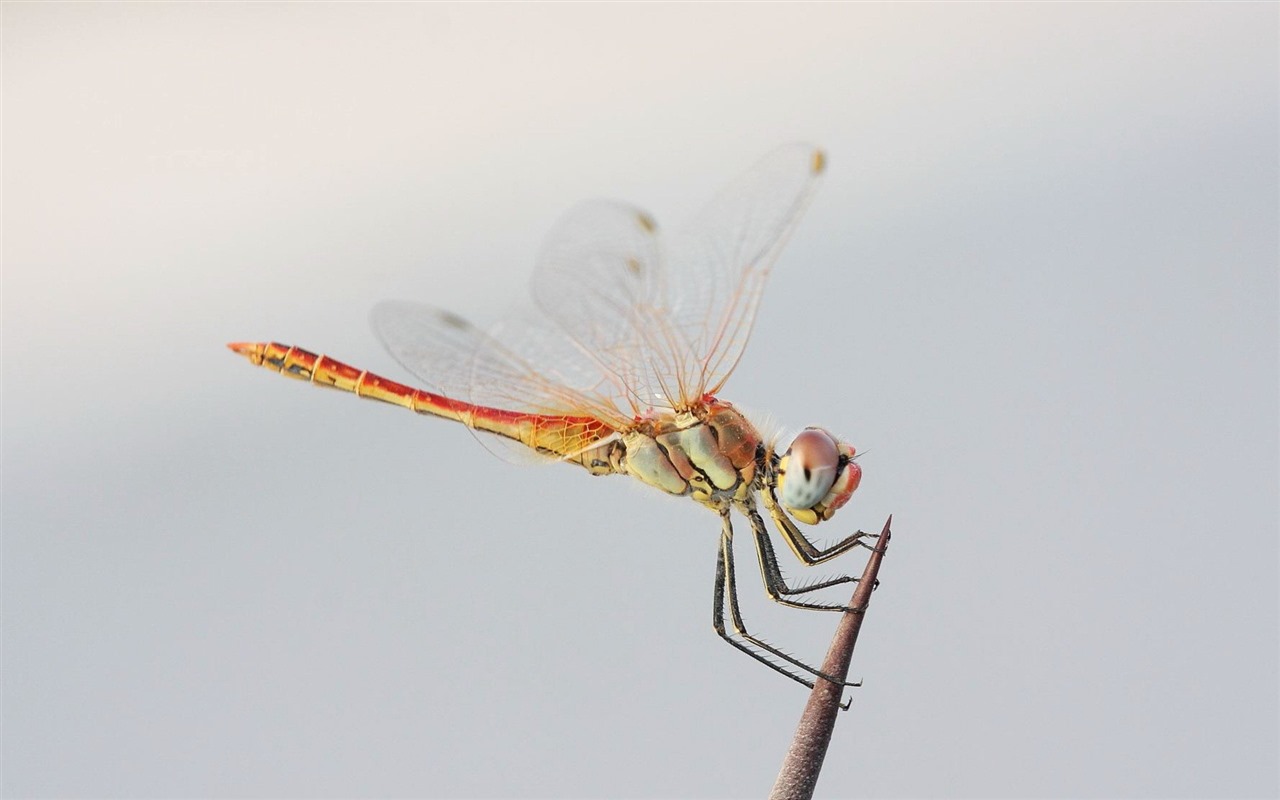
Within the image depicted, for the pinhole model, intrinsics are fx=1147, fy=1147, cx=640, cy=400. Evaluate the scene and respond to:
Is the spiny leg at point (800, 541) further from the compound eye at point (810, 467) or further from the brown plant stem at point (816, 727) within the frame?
the brown plant stem at point (816, 727)

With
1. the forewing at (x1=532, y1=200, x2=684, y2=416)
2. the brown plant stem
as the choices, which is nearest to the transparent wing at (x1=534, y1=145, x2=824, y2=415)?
the forewing at (x1=532, y1=200, x2=684, y2=416)

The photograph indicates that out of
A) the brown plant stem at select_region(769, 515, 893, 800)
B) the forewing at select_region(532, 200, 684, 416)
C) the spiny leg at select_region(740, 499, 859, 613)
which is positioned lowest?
the brown plant stem at select_region(769, 515, 893, 800)

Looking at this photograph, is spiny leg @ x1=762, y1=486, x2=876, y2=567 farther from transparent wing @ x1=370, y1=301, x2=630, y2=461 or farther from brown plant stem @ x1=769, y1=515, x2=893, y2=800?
brown plant stem @ x1=769, y1=515, x2=893, y2=800

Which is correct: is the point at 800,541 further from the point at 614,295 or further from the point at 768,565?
the point at 614,295

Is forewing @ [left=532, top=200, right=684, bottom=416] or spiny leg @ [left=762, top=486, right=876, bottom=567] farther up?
forewing @ [left=532, top=200, right=684, bottom=416]

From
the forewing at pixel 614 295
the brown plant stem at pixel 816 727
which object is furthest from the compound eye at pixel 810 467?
the brown plant stem at pixel 816 727

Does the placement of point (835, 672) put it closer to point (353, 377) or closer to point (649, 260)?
point (649, 260)

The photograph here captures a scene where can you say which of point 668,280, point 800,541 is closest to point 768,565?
point 800,541
